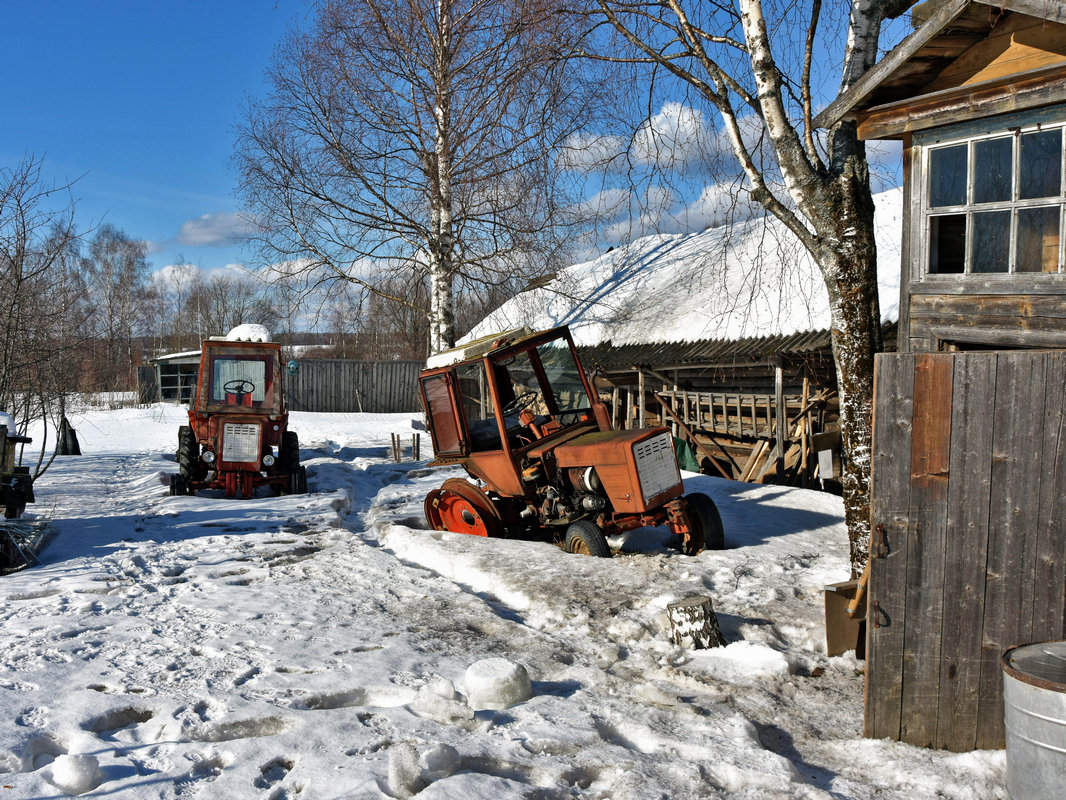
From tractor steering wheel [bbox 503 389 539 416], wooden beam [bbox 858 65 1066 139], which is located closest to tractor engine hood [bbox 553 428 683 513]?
tractor steering wheel [bbox 503 389 539 416]

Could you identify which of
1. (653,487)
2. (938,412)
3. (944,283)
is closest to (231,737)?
(938,412)

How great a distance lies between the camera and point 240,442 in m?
11.1

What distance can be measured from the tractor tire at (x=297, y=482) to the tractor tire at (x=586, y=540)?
533 cm

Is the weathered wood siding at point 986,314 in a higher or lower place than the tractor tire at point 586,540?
higher

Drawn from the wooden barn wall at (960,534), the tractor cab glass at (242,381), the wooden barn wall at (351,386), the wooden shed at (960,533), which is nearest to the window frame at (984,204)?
the wooden shed at (960,533)

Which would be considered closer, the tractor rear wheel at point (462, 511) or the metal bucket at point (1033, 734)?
the metal bucket at point (1033, 734)

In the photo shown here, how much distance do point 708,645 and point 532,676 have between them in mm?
1223

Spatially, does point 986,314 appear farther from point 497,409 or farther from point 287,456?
point 287,456

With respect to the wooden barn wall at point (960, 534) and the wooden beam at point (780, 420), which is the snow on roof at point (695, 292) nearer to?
the wooden beam at point (780, 420)

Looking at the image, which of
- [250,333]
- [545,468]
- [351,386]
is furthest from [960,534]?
[351,386]

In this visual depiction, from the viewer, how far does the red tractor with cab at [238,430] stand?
1103 cm

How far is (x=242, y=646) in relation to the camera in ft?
15.3

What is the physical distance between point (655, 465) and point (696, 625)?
2.14 meters

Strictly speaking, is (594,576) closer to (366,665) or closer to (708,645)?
(708,645)
